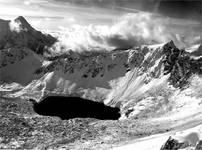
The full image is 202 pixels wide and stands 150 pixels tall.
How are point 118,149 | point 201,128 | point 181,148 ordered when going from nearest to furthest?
point 181,148, point 201,128, point 118,149

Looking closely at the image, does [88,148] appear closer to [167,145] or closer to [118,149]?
[118,149]

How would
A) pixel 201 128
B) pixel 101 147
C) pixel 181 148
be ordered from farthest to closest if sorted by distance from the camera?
pixel 101 147 → pixel 201 128 → pixel 181 148

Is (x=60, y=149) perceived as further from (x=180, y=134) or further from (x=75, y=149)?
(x=180, y=134)

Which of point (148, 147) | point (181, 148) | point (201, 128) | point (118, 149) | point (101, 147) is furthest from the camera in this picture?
point (101, 147)

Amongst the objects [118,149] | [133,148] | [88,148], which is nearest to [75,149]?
[88,148]

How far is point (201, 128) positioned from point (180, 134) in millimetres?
11200

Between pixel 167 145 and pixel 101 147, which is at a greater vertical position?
pixel 167 145

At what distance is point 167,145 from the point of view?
4879 inches

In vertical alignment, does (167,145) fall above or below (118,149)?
above

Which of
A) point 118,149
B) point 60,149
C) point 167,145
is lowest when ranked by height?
point 60,149

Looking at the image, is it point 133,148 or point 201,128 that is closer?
point 201,128

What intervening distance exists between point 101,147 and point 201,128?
252ft

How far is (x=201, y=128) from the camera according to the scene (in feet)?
437

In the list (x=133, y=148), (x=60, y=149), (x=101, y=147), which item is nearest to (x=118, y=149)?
(x=133, y=148)
